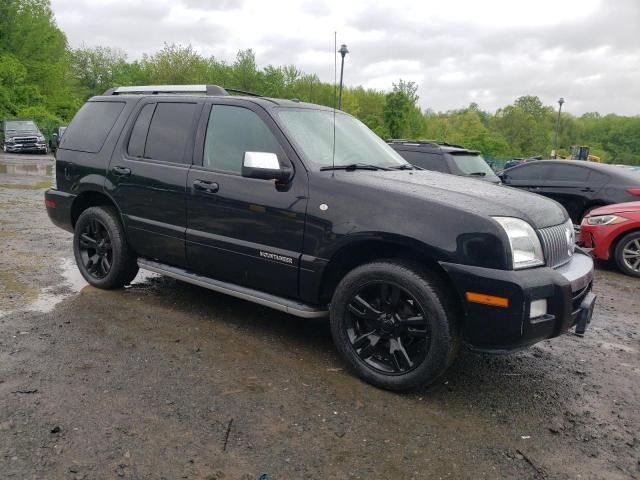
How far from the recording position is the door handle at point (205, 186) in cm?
417

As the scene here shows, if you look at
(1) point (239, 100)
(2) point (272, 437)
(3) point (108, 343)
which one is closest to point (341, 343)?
(2) point (272, 437)

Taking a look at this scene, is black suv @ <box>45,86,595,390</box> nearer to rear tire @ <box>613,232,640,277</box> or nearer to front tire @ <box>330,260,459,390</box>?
front tire @ <box>330,260,459,390</box>

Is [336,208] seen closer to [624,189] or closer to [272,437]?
[272,437]

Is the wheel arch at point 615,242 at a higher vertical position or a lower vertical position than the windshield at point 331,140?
lower

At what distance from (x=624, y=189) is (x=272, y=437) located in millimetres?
8667

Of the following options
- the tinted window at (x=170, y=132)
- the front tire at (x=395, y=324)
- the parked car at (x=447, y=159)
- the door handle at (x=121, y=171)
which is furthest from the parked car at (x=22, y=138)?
the front tire at (x=395, y=324)

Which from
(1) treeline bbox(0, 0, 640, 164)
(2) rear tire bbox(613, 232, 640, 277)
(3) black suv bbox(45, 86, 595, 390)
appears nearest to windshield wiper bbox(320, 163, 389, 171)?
(3) black suv bbox(45, 86, 595, 390)

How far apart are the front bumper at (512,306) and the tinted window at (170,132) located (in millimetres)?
2480

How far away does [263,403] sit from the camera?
10.6 ft

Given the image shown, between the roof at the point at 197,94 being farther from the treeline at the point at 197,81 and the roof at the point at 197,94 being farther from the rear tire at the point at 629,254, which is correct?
the treeline at the point at 197,81

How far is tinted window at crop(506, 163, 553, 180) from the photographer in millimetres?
10719

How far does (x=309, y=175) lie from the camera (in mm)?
3752

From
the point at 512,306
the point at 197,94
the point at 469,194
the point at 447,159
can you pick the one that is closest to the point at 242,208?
the point at 197,94

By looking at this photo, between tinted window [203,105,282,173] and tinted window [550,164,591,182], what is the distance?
7855mm
